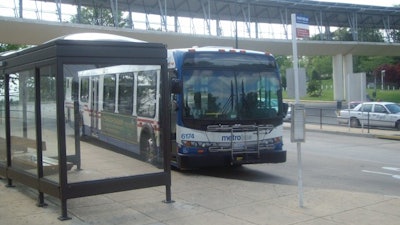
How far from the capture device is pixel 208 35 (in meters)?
38.2

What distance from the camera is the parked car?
985 inches

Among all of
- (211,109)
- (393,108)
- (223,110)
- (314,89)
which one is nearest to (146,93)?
(211,109)

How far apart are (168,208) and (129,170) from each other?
1125 millimetres

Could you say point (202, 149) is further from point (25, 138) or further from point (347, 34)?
point (347, 34)

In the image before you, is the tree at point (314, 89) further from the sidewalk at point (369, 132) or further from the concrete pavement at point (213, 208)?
the concrete pavement at point (213, 208)

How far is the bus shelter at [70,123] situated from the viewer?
6586 millimetres

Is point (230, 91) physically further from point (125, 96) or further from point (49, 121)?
point (49, 121)

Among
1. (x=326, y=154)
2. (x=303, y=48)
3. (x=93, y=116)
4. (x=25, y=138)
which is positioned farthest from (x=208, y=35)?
(x=25, y=138)

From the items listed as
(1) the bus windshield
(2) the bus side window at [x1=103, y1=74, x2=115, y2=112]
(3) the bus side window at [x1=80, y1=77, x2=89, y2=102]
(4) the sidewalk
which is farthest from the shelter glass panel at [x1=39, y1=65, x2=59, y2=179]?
(4) the sidewalk

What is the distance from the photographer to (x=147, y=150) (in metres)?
8.28

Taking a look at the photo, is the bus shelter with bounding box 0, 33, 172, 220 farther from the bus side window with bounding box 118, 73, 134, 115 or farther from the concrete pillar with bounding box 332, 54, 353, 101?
the concrete pillar with bounding box 332, 54, 353, 101

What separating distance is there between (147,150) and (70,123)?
136cm

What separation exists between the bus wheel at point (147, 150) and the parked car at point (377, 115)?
1822 centimetres

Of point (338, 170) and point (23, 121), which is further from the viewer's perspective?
point (338, 170)
